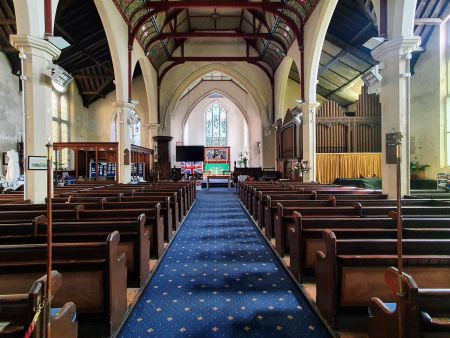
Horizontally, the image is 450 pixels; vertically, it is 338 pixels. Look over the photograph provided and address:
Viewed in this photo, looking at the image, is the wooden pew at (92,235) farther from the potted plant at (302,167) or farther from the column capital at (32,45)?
A: the potted plant at (302,167)

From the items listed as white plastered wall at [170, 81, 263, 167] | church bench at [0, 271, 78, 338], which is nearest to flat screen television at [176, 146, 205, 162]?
white plastered wall at [170, 81, 263, 167]

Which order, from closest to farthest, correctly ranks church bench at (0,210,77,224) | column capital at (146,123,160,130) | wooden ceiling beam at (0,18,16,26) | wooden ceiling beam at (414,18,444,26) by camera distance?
church bench at (0,210,77,224) < wooden ceiling beam at (414,18,444,26) < wooden ceiling beam at (0,18,16,26) < column capital at (146,123,160,130)

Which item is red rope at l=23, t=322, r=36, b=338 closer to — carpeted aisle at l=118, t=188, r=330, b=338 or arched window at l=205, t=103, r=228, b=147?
carpeted aisle at l=118, t=188, r=330, b=338

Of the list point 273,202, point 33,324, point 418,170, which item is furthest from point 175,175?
point 33,324

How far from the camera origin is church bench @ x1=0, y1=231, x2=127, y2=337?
181cm

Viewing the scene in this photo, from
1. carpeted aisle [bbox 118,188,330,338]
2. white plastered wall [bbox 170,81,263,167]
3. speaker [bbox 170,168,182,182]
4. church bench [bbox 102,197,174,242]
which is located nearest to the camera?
carpeted aisle [bbox 118,188,330,338]

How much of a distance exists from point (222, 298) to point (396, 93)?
12.4 feet

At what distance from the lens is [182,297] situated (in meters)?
2.52

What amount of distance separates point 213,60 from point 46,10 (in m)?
9.47

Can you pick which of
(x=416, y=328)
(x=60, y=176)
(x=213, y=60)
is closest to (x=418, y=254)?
(x=416, y=328)

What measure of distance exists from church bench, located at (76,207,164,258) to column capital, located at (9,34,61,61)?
2579 millimetres

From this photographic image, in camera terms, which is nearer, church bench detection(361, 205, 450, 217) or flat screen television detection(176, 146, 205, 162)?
church bench detection(361, 205, 450, 217)

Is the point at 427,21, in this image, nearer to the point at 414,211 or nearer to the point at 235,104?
the point at 414,211

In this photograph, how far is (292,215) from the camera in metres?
3.43
